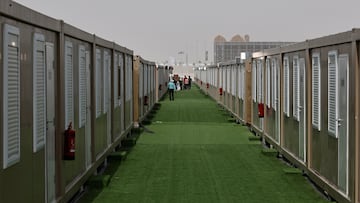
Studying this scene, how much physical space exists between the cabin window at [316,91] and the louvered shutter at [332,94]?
795mm

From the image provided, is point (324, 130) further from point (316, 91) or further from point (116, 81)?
point (116, 81)

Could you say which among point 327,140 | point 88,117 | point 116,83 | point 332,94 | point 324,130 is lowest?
point 327,140

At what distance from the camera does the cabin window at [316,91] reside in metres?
10.3

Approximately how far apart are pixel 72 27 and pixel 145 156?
6198 millimetres

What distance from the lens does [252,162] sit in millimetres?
14219

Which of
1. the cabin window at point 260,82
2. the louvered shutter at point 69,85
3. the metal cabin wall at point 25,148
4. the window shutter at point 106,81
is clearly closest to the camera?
the metal cabin wall at point 25,148

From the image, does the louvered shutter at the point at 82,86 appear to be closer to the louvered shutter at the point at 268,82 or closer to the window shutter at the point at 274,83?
the window shutter at the point at 274,83

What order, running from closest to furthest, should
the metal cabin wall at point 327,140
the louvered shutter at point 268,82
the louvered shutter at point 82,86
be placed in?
the metal cabin wall at point 327,140
the louvered shutter at point 82,86
the louvered shutter at point 268,82

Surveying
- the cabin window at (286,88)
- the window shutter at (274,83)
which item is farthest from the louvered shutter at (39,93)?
the window shutter at (274,83)

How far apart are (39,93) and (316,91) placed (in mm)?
4928

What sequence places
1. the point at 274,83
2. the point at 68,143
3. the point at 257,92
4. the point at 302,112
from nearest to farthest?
the point at 68,143
the point at 302,112
the point at 274,83
the point at 257,92

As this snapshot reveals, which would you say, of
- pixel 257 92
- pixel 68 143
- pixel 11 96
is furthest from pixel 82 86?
pixel 257 92

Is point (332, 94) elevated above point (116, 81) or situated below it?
below

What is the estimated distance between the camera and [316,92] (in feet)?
34.7
